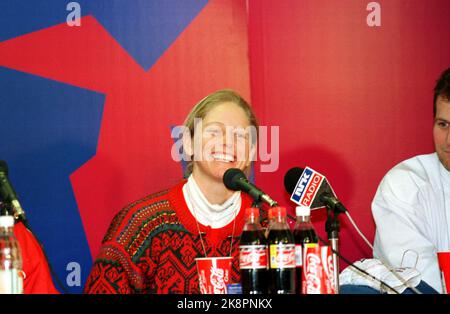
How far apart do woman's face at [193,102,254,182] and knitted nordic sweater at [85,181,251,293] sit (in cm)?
14

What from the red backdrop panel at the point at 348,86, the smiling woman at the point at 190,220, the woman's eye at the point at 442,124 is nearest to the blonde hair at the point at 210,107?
the smiling woman at the point at 190,220

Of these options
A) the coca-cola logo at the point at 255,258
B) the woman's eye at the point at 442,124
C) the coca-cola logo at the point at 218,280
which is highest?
the woman's eye at the point at 442,124

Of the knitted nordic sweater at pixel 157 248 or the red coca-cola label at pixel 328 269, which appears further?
the knitted nordic sweater at pixel 157 248

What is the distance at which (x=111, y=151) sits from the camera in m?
3.10

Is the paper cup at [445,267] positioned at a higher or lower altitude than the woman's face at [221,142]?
lower

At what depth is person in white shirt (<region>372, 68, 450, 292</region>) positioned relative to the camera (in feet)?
8.47

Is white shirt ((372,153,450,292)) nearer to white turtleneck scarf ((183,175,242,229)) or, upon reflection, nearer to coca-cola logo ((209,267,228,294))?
white turtleneck scarf ((183,175,242,229))

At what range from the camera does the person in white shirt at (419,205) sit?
258 centimetres

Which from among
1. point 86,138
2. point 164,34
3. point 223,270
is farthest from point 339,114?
point 223,270

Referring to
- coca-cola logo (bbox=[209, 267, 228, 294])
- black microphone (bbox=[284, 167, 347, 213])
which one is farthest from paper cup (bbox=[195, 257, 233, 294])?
black microphone (bbox=[284, 167, 347, 213])

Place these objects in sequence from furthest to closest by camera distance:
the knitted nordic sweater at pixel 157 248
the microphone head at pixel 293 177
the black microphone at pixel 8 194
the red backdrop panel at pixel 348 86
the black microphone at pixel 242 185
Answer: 1. the red backdrop panel at pixel 348 86
2. the knitted nordic sweater at pixel 157 248
3. the microphone head at pixel 293 177
4. the black microphone at pixel 242 185
5. the black microphone at pixel 8 194

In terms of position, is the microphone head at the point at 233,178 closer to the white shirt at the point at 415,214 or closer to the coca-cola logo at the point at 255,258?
the coca-cola logo at the point at 255,258

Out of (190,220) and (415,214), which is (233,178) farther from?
(415,214)

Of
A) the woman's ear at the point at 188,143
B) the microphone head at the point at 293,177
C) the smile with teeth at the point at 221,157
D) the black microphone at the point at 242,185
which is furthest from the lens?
the woman's ear at the point at 188,143
